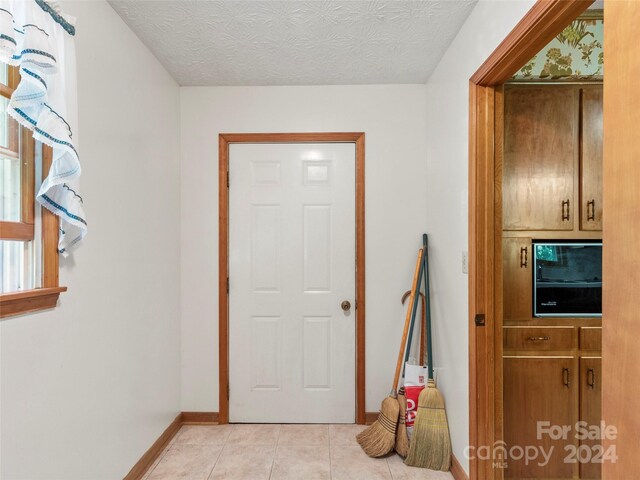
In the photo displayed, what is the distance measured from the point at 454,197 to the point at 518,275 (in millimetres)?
542

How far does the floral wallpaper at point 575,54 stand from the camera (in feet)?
6.93

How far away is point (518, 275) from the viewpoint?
2.15 m

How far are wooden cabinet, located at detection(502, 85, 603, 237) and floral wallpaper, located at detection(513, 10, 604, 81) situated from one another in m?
0.07

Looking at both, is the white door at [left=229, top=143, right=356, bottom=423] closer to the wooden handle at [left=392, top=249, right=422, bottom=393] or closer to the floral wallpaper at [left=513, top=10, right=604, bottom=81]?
the wooden handle at [left=392, top=249, right=422, bottom=393]

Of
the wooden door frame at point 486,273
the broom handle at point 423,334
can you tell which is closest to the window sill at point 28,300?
the wooden door frame at point 486,273

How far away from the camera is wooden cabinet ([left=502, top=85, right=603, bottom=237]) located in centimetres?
214

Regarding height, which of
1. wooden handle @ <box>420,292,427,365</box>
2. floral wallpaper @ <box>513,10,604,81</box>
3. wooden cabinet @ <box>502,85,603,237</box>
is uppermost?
floral wallpaper @ <box>513,10,604,81</box>

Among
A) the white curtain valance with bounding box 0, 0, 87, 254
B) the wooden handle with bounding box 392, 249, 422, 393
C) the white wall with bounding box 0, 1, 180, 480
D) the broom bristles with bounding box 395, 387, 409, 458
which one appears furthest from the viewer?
the wooden handle with bounding box 392, 249, 422, 393

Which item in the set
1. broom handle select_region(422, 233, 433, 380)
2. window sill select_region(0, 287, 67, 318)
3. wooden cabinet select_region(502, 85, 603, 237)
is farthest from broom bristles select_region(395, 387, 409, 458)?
window sill select_region(0, 287, 67, 318)

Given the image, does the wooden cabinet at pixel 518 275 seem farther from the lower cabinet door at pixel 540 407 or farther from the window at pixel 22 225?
the window at pixel 22 225

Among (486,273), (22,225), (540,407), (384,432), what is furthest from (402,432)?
(22,225)

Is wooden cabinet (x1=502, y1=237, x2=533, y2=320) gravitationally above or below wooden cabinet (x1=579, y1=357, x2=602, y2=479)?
above

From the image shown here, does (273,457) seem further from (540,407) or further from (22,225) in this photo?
(22,225)

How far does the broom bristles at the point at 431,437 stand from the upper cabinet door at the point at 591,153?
50.9 inches
